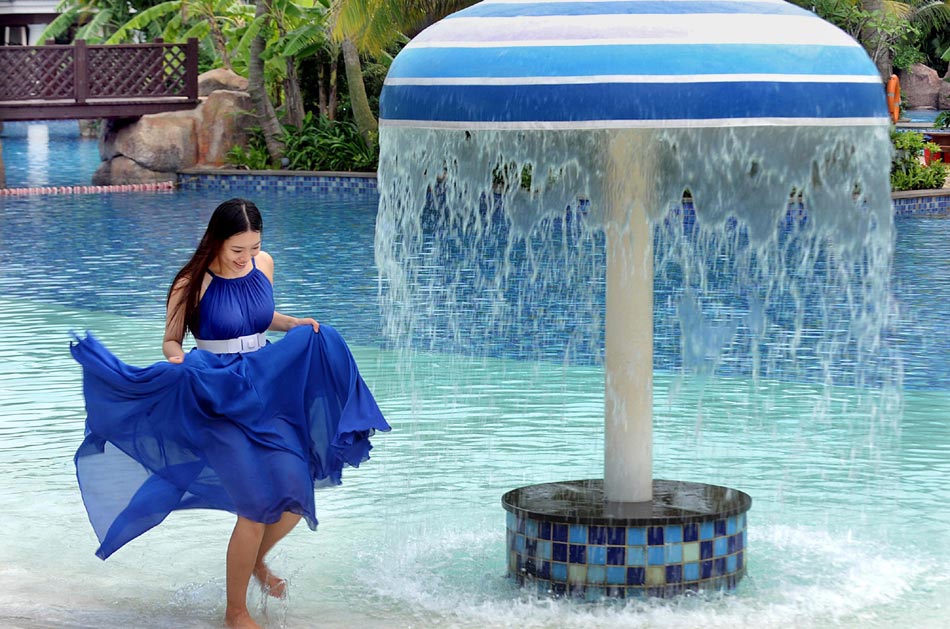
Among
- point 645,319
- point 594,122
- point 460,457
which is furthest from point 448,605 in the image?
point 460,457

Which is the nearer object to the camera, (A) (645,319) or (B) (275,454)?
(B) (275,454)

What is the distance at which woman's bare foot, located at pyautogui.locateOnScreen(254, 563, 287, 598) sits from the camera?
5.02 meters

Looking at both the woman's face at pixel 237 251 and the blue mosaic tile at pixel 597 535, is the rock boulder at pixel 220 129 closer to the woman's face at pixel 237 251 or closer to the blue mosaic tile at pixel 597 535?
the woman's face at pixel 237 251

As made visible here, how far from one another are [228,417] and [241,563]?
1.51ft

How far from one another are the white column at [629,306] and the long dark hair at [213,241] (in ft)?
3.95

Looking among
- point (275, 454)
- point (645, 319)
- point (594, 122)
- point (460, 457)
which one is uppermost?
point (594, 122)

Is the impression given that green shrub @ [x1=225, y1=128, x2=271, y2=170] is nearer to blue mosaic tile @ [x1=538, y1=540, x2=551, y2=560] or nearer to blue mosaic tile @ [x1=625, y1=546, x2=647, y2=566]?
blue mosaic tile @ [x1=538, y1=540, x2=551, y2=560]

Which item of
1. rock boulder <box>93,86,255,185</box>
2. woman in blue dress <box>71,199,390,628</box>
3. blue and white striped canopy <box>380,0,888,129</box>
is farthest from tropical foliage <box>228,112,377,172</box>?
blue and white striped canopy <box>380,0,888,129</box>

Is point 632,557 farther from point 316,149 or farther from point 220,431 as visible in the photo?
point 316,149

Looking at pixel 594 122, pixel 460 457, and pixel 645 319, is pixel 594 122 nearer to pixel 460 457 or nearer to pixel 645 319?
pixel 645 319

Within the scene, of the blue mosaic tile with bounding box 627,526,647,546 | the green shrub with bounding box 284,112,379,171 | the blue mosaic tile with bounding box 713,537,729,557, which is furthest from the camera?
the green shrub with bounding box 284,112,379,171

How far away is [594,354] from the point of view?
10.0 metres

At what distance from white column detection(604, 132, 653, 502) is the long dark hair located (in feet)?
3.95

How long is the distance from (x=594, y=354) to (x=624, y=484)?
489 centimetres
